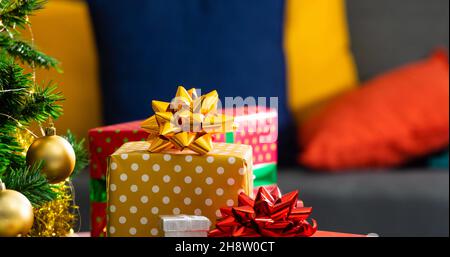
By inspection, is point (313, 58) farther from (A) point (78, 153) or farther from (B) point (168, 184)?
(B) point (168, 184)

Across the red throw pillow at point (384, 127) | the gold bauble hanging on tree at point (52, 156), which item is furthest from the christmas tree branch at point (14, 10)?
the red throw pillow at point (384, 127)

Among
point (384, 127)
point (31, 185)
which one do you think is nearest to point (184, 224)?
point (31, 185)

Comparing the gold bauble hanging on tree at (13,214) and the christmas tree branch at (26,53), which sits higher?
the christmas tree branch at (26,53)

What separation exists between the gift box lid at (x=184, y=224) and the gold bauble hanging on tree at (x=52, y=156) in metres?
0.15

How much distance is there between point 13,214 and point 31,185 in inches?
3.9

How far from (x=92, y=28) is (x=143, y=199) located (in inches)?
41.2

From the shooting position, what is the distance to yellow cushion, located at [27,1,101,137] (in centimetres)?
189

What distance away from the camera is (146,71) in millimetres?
1761

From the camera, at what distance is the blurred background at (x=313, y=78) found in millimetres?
1582

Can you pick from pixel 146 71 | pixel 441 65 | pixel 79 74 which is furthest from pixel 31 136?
pixel 441 65

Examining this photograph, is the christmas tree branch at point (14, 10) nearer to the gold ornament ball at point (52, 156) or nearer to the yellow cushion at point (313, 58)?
the gold ornament ball at point (52, 156)

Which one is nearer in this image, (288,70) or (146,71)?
(146,71)
